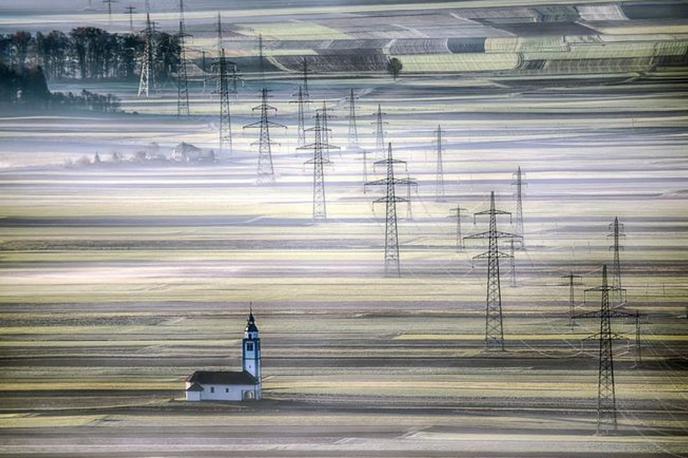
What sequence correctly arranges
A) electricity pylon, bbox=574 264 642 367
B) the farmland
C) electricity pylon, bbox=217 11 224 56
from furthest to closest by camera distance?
electricity pylon, bbox=217 11 224 56, electricity pylon, bbox=574 264 642 367, the farmland

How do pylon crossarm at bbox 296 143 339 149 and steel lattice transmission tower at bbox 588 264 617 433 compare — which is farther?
pylon crossarm at bbox 296 143 339 149

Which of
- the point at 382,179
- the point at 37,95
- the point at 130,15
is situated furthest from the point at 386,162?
the point at 37,95

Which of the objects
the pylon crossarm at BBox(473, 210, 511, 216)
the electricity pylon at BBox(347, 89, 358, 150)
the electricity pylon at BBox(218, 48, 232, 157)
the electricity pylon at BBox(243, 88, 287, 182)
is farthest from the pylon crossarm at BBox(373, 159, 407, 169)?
the electricity pylon at BBox(218, 48, 232, 157)

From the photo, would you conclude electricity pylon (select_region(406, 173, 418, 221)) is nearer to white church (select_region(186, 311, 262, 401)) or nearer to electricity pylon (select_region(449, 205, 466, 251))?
electricity pylon (select_region(449, 205, 466, 251))

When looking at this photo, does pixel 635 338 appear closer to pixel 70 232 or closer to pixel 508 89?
pixel 508 89

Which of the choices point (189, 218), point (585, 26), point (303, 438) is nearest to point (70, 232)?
point (189, 218)

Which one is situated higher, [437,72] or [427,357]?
[437,72]

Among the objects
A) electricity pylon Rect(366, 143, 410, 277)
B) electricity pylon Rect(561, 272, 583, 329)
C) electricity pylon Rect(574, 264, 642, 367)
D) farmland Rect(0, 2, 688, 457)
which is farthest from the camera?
electricity pylon Rect(366, 143, 410, 277)

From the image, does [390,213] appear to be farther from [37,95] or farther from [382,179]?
[37,95]
